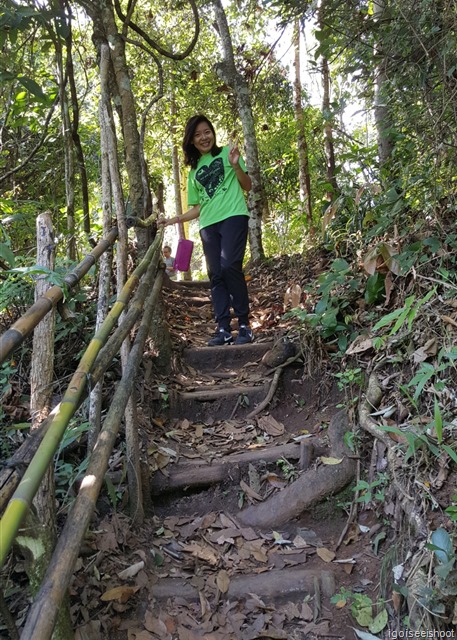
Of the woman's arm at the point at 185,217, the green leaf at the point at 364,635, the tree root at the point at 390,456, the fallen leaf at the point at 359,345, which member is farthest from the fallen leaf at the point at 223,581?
the woman's arm at the point at 185,217

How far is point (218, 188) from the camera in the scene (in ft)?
13.0

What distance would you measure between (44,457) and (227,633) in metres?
1.22

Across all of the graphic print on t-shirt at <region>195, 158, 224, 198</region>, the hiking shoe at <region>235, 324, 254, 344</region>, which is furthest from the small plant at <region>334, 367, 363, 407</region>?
the graphic print on t-shirt at <region>195, 158, 224, 198</region>

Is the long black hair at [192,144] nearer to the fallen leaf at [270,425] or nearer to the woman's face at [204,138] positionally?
the woman's face at [204,138]

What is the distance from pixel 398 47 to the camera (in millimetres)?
2998

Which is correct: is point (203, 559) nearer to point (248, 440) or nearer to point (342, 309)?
point (248, 440)

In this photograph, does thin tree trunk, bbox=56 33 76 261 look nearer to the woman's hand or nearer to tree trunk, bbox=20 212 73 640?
the woman's hand

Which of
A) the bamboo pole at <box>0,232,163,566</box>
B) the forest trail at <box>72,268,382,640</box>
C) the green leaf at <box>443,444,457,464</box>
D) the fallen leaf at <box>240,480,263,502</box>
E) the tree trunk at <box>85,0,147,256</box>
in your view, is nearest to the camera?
the bamboo pole at <box>0,232,163,566</box>

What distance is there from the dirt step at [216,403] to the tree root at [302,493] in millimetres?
857

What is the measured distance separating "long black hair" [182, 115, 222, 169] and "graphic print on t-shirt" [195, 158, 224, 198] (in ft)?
0.30

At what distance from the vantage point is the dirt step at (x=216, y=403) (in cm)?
341

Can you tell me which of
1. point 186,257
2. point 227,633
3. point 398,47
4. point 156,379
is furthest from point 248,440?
point 398,47

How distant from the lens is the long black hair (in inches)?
155

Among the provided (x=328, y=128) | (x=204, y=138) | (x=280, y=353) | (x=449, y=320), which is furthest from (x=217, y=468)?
(x=328, y=128)
